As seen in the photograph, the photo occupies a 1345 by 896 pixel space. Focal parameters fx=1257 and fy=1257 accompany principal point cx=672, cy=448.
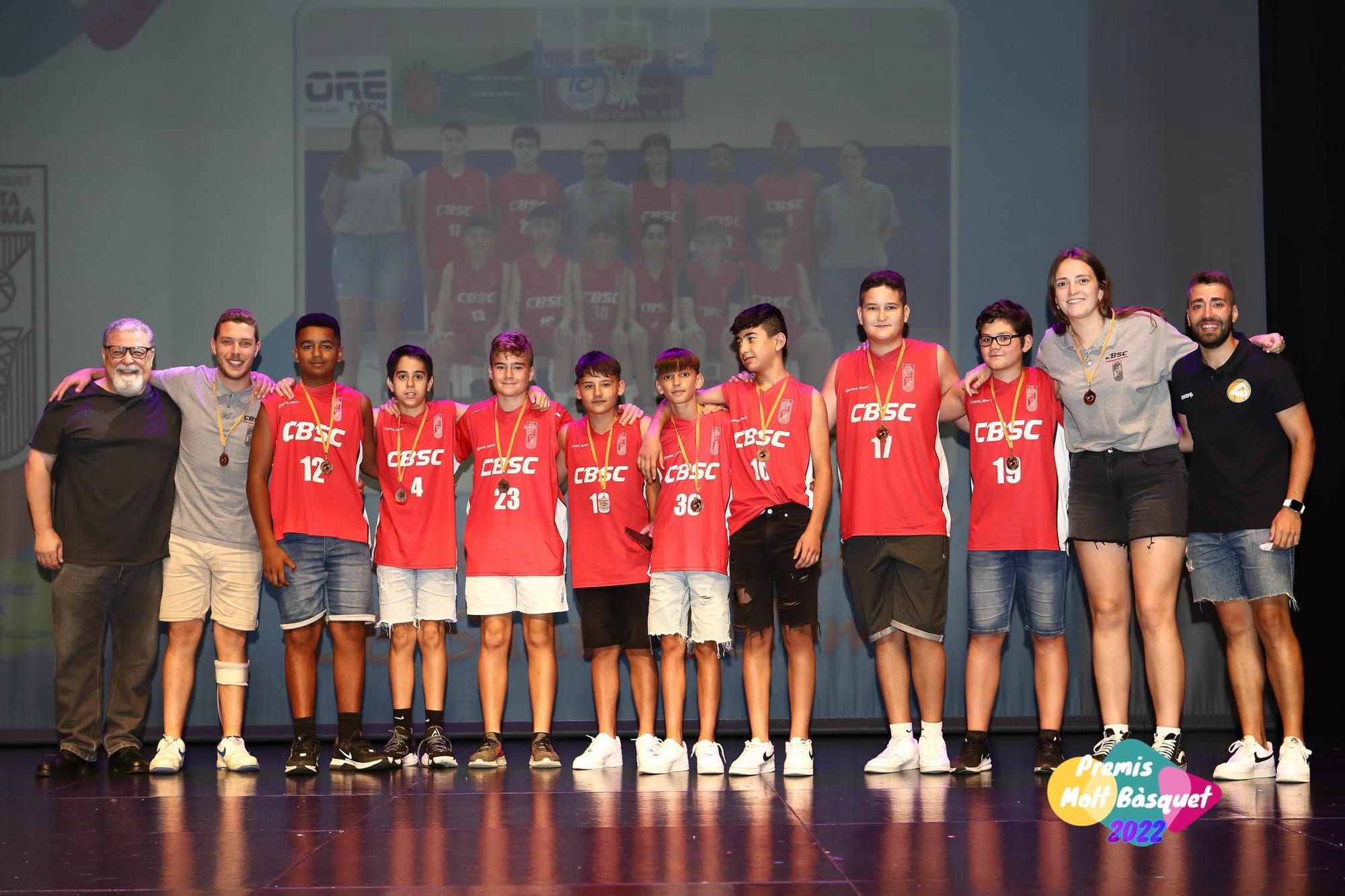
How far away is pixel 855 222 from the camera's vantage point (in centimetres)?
549

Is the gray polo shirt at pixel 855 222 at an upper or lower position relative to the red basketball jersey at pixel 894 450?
upper

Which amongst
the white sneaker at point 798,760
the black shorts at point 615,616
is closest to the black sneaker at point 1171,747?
the white sneaker at point 798,760

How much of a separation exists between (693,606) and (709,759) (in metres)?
0.51

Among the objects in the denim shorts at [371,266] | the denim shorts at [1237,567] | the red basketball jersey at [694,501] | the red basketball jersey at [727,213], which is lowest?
the denim shorts at [1237,567]

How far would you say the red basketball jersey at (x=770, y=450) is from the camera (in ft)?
13.8

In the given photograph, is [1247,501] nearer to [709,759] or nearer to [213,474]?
[709,759]

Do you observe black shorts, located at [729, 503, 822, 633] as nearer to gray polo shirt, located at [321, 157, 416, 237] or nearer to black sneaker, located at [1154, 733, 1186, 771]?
black sneaker, located at [1154, 733, 1186, 771]

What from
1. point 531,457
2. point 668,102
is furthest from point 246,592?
point 668,102

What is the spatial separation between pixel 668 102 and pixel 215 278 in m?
2.12

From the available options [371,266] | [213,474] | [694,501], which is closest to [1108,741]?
[694,501]

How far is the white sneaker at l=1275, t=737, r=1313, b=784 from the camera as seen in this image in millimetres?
3859

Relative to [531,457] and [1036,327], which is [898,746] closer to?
[531,457]

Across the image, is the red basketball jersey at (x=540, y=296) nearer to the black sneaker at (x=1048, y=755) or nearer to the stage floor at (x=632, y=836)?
the stage floor at (x=632, y=836)

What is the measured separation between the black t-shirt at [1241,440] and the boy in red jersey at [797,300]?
1701 millimetres
